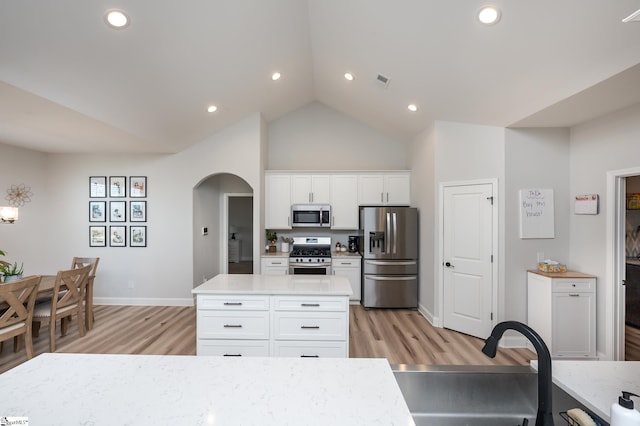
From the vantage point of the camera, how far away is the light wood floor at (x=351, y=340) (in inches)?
123

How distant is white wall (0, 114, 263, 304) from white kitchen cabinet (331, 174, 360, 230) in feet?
4.31

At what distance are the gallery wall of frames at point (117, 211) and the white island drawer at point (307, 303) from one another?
347 centimetres

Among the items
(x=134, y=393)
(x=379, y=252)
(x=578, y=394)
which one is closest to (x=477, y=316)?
(x=379, y=252)

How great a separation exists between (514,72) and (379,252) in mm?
2901

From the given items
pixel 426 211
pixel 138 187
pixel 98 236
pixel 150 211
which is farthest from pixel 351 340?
pixel 98 236

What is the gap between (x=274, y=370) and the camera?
1.02 meters

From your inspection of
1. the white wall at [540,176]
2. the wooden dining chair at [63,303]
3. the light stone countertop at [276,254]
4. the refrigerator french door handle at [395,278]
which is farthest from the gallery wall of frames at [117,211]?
the white wall at [540,176]

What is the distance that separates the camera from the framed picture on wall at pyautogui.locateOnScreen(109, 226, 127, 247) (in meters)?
4.83

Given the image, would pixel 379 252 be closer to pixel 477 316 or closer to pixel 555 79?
pixel 477 316

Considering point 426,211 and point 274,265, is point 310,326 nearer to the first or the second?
point 274,265

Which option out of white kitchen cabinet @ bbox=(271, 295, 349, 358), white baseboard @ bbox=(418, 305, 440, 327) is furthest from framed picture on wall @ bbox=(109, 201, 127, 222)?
white baseboard @ bbox=(418, 305, 440, 327)

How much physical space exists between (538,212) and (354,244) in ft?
9.15

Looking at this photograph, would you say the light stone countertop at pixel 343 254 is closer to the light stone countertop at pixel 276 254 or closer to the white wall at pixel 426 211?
the light stone countertop at pixel 276 254

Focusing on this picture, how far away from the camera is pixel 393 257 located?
15.1 feet
